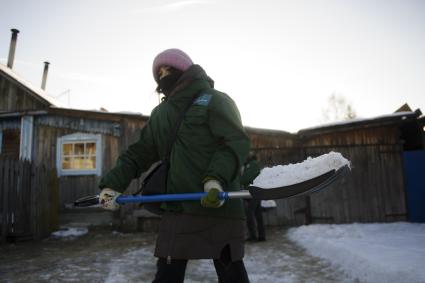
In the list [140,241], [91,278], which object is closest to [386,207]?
[140,241]

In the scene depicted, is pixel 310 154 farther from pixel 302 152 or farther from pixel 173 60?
pixel 173 60

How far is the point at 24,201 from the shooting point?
25.1 ft

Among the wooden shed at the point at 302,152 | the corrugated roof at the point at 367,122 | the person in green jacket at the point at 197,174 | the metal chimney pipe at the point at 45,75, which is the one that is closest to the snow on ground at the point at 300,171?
the person in green jacket at the point at 197,174

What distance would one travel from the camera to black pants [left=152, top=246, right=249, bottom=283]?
1.87m

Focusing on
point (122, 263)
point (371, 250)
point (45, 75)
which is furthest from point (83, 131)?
point (45, 75)

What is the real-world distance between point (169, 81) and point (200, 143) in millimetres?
555

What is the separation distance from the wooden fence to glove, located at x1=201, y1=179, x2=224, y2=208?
23.2 feet

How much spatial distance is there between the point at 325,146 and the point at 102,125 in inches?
258

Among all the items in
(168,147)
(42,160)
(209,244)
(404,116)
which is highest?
(404,116)

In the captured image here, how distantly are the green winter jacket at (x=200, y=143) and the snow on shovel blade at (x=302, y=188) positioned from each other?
0.45 feet

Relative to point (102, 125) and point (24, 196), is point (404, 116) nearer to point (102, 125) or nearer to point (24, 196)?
point (102, 125)

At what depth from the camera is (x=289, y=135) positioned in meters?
9.87

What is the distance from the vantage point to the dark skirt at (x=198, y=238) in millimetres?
1885

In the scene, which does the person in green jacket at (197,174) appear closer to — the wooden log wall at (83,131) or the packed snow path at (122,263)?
the packed snow path at (122,263)
